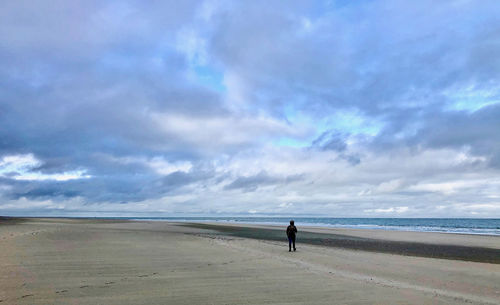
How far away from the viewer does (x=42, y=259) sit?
1644cm

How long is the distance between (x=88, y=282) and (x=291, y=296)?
256 inches

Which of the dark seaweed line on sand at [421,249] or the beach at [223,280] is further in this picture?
the dark seaweed line on sand at [421,249]

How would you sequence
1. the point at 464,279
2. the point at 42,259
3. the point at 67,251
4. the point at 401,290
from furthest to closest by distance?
the point at 67,251, the point at 42,259, the point at 464,279, the point at 401,290

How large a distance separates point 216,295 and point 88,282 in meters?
4.44

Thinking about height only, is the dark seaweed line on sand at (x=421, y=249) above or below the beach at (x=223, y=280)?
below

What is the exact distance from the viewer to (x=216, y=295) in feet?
34.1

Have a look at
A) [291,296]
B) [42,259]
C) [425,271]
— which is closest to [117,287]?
[291,296]

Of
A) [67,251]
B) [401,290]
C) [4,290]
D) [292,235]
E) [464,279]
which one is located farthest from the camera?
[292,235]

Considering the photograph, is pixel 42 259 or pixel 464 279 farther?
pixel 42 259

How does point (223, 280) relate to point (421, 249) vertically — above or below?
above

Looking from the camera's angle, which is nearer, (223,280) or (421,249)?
(223,280)

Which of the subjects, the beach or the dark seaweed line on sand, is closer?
the beach

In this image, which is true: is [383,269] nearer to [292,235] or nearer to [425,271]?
[425,271]

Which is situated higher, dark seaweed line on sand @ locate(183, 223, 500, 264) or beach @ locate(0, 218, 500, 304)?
beach @ locate(0, 218, 500, 304)
